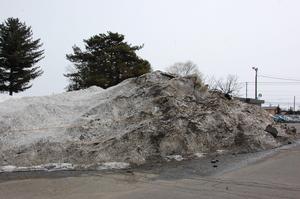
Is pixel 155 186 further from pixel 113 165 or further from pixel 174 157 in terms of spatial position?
pixel 174 157

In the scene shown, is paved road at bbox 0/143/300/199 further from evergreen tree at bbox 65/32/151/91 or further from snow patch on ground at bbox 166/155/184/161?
evergreen tree at bbox 65/32/151/91

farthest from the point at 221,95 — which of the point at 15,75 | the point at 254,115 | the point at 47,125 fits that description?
the point at 15,75

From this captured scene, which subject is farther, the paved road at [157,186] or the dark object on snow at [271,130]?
the dark object on snow at [271,130]

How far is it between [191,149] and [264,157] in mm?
2426

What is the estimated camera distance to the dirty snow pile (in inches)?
481

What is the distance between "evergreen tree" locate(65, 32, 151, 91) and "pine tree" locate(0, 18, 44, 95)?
4.25 m

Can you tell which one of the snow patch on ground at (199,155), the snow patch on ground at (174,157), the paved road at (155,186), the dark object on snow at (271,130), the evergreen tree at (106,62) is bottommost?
the paved road at (155,186)

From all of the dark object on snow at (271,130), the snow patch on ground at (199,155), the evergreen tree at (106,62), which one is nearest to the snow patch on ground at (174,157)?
the snow patch on ground at (199,155)

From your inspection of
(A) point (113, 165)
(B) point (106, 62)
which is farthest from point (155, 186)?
(B) point (106, 62)

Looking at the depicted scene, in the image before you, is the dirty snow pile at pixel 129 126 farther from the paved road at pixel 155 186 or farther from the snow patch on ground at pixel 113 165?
the paved road at pixel 155 186

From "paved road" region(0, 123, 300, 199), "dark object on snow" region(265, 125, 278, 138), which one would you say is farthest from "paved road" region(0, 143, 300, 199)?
"dark object on snow" region(265, 125, 278, 138)

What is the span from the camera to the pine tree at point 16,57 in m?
43.3

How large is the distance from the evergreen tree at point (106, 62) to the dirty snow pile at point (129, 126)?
23.2 m

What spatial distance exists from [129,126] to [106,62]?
29.8 m
